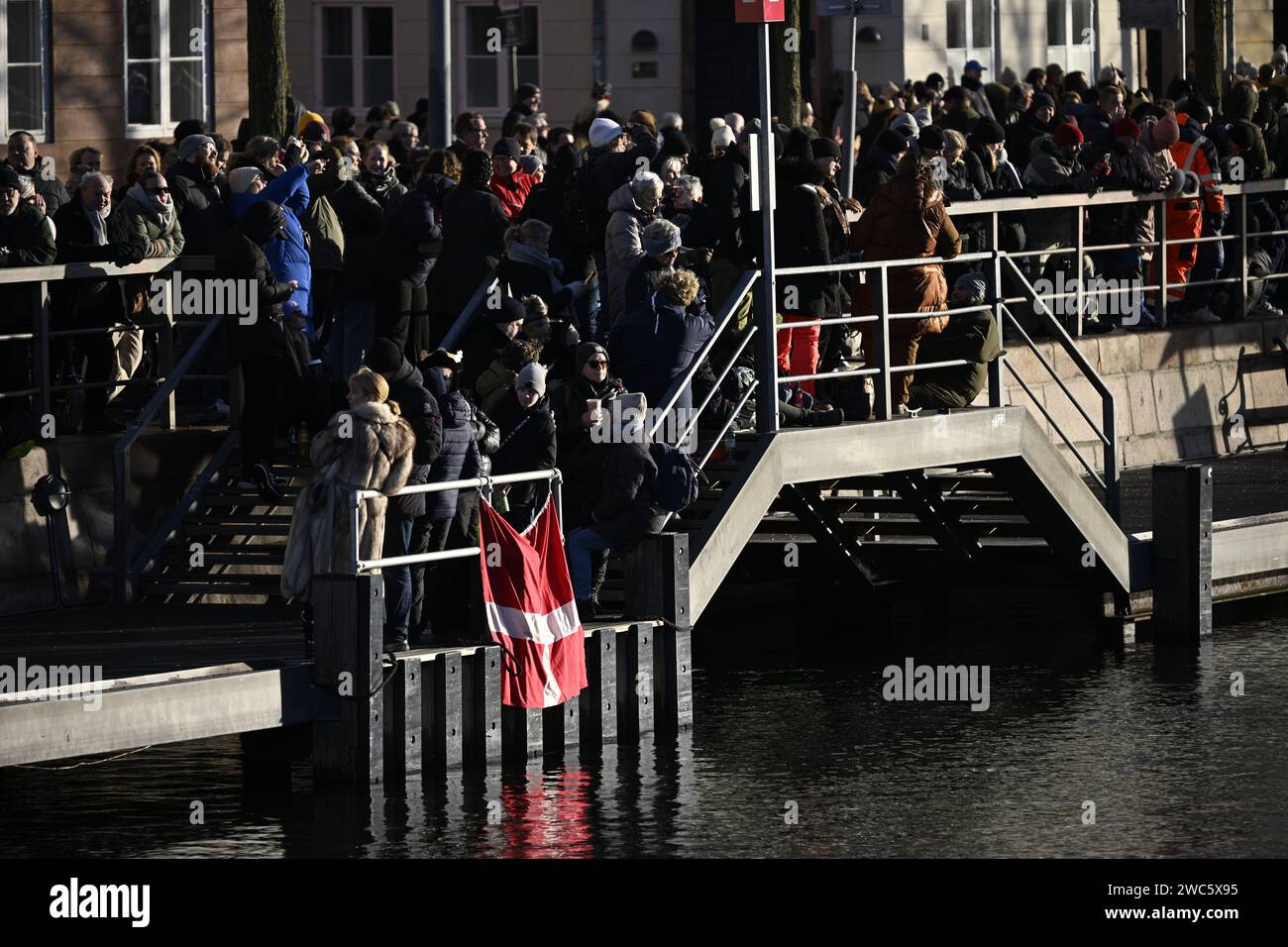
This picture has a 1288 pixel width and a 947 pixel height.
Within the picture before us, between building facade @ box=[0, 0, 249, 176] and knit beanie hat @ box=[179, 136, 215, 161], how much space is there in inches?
482

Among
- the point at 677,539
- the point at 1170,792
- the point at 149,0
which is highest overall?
the point at 149,0

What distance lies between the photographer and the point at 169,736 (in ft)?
52.4

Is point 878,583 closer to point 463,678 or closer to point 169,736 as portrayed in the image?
point 463,678

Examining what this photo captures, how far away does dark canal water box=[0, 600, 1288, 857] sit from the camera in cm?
1605

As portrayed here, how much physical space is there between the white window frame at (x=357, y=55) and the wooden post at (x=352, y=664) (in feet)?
93.9

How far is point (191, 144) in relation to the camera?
72.4 feet

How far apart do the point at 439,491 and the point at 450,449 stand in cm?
32

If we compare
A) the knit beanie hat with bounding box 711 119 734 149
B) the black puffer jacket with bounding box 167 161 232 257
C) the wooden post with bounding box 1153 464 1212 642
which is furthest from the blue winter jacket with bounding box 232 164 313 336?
the wooden post with bounding box 1153 464 1212 642

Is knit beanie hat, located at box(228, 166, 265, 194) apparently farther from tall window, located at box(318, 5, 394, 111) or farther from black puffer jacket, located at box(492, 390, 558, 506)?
tall window, located at box(318, 5, 394, 111)

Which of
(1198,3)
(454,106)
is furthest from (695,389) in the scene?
(454,106)

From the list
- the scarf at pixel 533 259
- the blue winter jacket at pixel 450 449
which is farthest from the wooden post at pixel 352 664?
the scarf at pixel 533 259

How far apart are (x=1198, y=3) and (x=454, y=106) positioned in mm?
10976

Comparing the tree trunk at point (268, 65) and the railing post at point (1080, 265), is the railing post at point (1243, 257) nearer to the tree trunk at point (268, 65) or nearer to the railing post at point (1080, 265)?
the railing post at point (1080, 265)

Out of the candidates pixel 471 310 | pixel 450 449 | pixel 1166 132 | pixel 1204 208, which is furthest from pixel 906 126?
pixel 450 449
